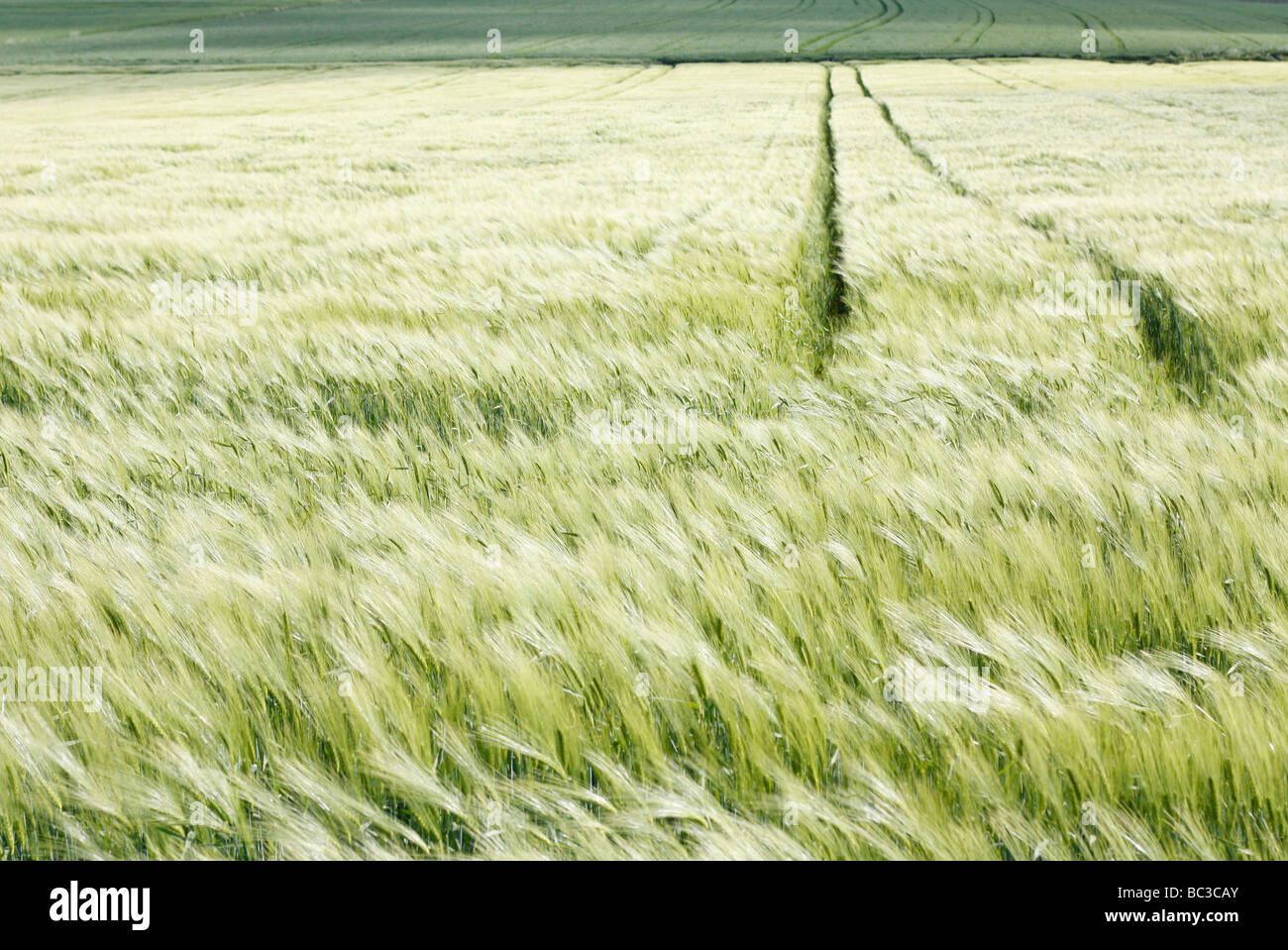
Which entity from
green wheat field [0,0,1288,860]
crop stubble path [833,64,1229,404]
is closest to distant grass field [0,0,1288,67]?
crop stubble path [833,64,1229,404]

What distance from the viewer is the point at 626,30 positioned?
221 ft

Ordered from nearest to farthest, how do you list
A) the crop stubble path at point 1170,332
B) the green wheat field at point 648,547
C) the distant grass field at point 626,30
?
the green wheat field at point 648,547
the crop stubble path at point 1170,332
the distant grass field at point 626,30

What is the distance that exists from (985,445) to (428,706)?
1694 mm

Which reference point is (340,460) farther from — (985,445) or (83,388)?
(985,445)

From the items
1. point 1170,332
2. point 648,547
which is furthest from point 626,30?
point 648,547

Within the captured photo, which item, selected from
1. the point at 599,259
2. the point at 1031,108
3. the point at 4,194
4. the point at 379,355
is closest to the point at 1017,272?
the point at 599,259

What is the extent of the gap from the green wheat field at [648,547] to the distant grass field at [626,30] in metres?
53.3

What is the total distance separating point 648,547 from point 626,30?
7435 centimetres

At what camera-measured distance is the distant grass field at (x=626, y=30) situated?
54.6 metres

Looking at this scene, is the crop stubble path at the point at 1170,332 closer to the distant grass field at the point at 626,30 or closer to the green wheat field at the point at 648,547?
the green wheat field at the point at 648,547

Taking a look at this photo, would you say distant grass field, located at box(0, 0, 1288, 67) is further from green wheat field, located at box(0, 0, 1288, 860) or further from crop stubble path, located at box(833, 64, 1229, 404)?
green wheat field, located at box(0, 0, 1288, 860)

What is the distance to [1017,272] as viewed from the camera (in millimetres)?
5227

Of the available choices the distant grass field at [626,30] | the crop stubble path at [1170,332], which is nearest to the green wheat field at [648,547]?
the crop stubble path at [1170,332]

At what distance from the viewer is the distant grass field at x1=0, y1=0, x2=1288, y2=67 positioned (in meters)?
54.6
